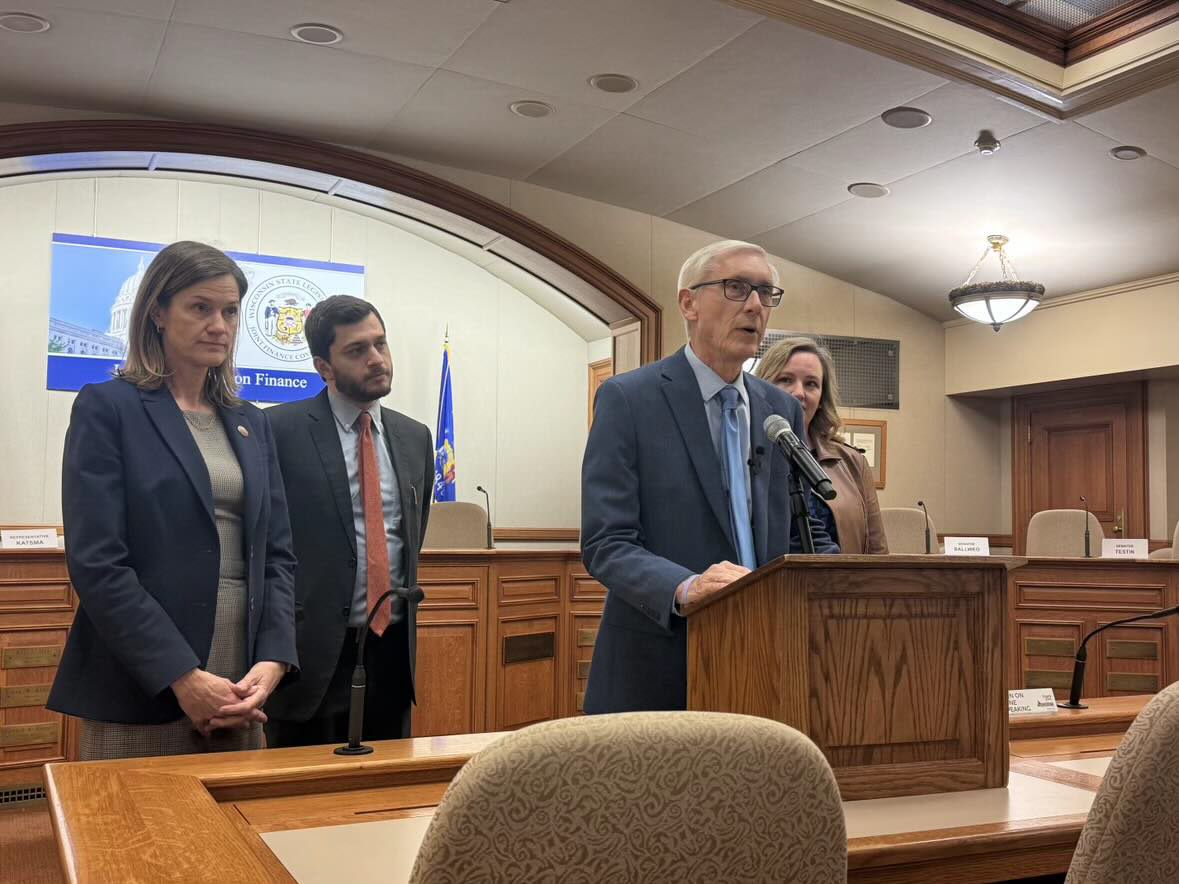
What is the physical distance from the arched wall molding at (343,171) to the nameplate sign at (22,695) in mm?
2897

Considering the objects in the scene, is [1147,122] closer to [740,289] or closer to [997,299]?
[997,299]

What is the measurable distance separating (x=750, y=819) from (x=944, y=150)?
5.96m

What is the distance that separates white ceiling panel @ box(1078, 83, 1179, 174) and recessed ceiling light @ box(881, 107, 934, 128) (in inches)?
29.4

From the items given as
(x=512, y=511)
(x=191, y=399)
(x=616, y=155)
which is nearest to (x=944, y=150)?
(x=616, y=155)

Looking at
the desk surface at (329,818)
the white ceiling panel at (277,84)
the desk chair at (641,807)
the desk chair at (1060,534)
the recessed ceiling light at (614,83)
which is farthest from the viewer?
the desk chair at (1060,534)

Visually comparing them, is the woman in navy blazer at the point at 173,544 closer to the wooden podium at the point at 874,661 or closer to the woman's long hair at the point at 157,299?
the woman's long hair at the point at 157,299

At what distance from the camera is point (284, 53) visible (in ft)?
17.9

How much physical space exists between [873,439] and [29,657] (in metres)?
6.13

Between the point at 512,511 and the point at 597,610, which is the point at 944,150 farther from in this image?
the point at 512,511

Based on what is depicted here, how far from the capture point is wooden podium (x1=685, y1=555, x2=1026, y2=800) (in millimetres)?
1414

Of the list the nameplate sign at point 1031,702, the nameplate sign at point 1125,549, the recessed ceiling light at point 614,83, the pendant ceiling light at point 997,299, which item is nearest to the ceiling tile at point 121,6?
the recessed ceiling light at point 614,83

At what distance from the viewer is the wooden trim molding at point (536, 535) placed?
9.23 metres

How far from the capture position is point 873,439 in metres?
8.72

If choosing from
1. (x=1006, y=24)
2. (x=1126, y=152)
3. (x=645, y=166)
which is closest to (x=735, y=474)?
(x=1006, y=24)
